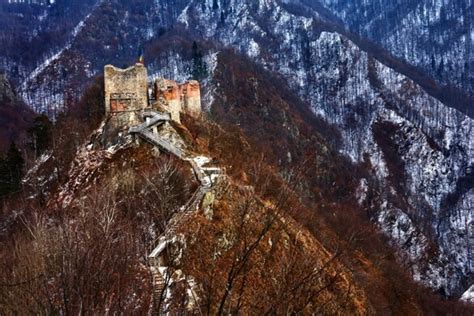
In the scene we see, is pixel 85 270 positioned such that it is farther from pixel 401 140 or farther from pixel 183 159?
pixel 401 140

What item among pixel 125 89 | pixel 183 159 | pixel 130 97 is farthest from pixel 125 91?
pixel 183 159

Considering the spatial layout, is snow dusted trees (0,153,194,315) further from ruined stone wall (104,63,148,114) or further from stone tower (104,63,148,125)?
ruined stone wall (104,63,148,114)

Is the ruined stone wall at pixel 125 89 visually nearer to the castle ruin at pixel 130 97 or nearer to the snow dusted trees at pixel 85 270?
the castle ruin at pixel 130 97

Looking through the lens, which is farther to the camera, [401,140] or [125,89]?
[401,140]

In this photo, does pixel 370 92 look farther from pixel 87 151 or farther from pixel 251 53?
pixel 87 151

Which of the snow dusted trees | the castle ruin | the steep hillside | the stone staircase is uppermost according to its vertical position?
the steep hillside

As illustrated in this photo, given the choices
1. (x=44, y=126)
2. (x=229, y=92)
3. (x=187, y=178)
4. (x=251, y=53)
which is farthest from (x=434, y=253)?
(x=251, y=53)

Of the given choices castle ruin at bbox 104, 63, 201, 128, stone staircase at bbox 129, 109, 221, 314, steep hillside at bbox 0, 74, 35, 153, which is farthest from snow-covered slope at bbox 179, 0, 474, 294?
steep hillside at bbox 0, 74, 35, 153

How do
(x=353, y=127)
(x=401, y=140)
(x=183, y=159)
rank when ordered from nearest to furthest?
1. (x=183, y=159)
2. (x=401, y=140)
3. (x=353, y=127)
